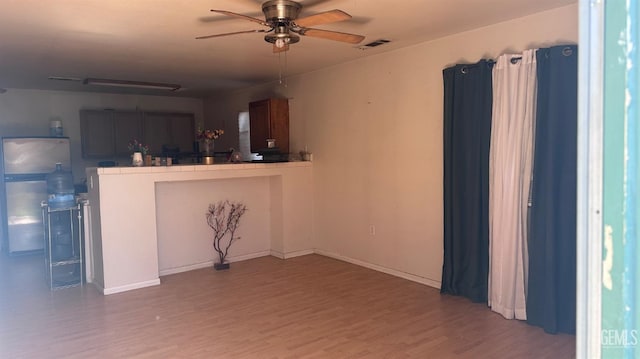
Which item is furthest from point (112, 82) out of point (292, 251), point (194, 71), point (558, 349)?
point (558, 349)

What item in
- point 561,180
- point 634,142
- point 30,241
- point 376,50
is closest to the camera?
point 634,142

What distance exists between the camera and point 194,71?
5898 mm

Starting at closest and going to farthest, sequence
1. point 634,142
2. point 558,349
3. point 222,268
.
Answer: point 634,142 < point 558,349 < point 222,268

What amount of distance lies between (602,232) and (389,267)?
4.60 metres

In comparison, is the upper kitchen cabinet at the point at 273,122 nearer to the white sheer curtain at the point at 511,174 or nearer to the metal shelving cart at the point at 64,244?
the metal shelving cart at the point at 64,244

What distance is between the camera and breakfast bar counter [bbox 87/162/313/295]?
4645 millimetres

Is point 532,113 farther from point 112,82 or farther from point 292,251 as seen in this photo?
point 112,82

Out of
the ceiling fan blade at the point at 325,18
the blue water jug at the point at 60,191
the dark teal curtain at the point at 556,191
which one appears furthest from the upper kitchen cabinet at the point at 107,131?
the dark teal curtain at the point at 556,191

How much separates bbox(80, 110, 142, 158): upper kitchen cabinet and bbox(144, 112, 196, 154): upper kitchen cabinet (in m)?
0.19

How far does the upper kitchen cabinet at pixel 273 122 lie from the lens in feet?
21.1

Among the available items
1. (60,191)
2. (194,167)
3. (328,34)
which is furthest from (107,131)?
(328,34)

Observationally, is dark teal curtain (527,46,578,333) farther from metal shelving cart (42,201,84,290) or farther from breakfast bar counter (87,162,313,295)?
metal shelving cart (42,201,84,290)

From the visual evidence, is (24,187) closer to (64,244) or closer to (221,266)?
(64,244)

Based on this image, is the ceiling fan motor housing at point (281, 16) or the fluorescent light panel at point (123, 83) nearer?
the ceiling fan motor housing at point (281, 16)
